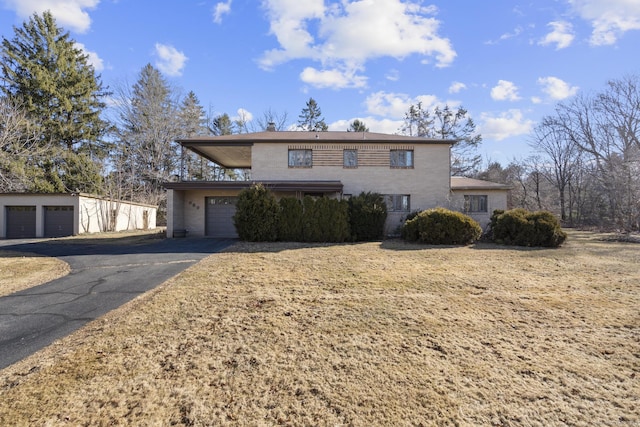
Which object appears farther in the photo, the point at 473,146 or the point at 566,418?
the point at 473,146

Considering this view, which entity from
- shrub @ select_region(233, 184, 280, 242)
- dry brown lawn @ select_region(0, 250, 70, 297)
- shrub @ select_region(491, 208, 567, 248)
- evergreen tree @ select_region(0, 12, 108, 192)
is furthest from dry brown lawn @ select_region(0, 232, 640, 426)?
evergreen tree @ select_region(0, 12, 108, 192)

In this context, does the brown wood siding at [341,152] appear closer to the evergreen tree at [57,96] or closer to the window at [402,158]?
the window at [402,158]

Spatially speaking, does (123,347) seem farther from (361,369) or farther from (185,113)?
(185,113)

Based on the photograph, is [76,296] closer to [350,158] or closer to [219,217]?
[219,217]

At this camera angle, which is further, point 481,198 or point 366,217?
point 481,198

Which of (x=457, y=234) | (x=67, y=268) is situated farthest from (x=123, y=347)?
(x=457, y=234)

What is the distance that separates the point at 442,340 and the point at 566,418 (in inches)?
56.4

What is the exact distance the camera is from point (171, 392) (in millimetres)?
2693

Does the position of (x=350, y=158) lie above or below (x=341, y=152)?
below

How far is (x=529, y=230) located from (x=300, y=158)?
1118cm

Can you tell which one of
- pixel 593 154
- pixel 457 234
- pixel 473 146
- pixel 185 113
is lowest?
pixel 457 234

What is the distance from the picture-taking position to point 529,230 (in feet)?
40.8

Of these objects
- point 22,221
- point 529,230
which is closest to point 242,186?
point 529,230

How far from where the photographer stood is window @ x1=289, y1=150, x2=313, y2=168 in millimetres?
16930
